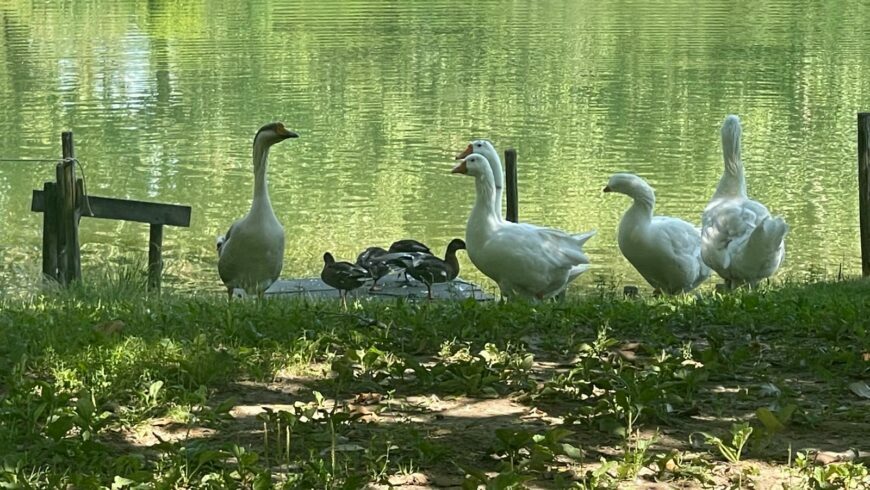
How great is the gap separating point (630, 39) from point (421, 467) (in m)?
38.6

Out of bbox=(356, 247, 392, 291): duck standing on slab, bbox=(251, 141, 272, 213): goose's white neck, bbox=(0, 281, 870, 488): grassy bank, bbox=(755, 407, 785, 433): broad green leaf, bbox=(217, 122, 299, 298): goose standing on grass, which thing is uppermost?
bbox=(251, 141, 272, 213): goose's white neck

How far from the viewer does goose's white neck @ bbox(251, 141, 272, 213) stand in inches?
458

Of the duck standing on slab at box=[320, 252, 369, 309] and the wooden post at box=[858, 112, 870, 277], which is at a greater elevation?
the wooden post at box=[858, 112, 870, 277]

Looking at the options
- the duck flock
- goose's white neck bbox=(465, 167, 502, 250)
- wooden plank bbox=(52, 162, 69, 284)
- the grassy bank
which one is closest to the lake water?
wooden plank bbox=(52, 162, 69, 284)

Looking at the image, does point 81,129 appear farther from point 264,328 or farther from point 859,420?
point 859,420

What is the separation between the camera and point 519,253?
10.8 metres

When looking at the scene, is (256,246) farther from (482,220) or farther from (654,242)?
(654,242)

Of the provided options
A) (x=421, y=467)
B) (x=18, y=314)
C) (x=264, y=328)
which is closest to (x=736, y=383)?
(x=421, y=467)

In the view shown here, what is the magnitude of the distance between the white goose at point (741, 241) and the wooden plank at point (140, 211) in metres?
5.38

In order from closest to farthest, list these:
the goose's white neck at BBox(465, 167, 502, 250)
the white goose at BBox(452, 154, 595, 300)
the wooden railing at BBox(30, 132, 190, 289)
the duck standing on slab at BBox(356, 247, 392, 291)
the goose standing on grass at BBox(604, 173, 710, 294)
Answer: the white goose at BBox(452, 154, 595, 300)
the goose's white neck at BBox(465, 167, 502, 250)
the goose standing on grass at BBox(604, 173, 710, 294)
the duck standing on slab at BBox(356, 247, 392, 291)
the wooden railing at BBox(30, 132, 190, 289)

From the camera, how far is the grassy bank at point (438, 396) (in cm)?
472

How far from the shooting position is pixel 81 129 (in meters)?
27.0

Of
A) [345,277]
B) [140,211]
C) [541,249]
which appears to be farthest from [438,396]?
[140,211]

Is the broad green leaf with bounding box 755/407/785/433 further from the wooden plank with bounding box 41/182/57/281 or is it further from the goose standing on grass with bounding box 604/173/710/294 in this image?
the wooden plank with bounding box 41/182/57/281
